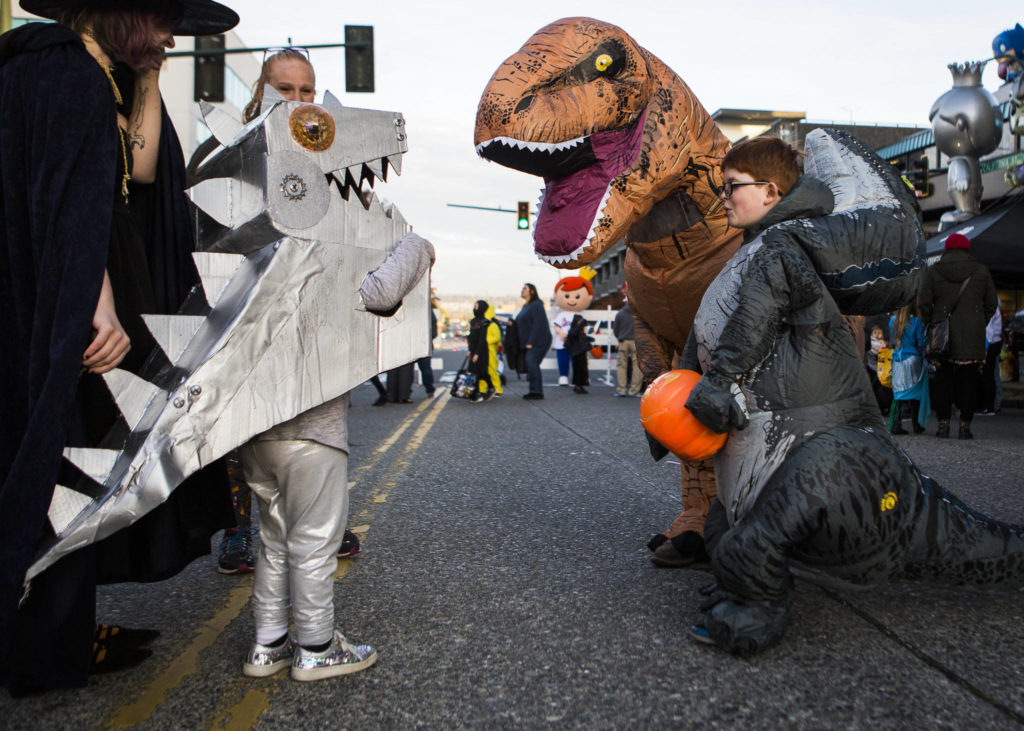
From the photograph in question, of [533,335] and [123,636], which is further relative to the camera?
[533,335]

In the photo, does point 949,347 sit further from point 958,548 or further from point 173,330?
point 173,330

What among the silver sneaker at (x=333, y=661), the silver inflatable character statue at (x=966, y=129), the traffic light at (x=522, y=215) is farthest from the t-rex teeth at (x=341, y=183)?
the traffic light at (x=522, y=215)

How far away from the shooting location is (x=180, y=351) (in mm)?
2002

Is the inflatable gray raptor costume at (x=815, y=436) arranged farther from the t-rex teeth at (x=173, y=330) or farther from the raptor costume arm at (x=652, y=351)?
the t-rex teeth at (x=173, y=330)

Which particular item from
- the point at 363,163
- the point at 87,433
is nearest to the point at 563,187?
the point at 363,163

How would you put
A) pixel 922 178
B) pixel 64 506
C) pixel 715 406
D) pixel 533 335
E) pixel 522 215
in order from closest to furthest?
1. pixel 64 506
2. pixel 715 406
3. pixel 533 335
4. pixel 922 178
5. pixel 522 215

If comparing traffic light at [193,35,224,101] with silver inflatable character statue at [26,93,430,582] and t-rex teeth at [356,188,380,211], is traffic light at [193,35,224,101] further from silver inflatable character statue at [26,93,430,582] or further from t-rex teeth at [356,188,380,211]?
silver inflatable character statue at [26,93,430,582]

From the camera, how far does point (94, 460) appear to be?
6.11ft

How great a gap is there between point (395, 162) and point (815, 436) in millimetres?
1451

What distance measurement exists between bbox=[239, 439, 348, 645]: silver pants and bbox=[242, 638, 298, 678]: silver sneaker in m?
0.03

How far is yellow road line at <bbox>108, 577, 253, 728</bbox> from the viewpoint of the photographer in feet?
6.79

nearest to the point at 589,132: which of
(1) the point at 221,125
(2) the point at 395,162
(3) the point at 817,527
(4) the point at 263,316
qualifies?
(2) the point at 395,162

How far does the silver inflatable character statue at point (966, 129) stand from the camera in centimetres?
1233

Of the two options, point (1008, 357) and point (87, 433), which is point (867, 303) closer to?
point (87, 433)
